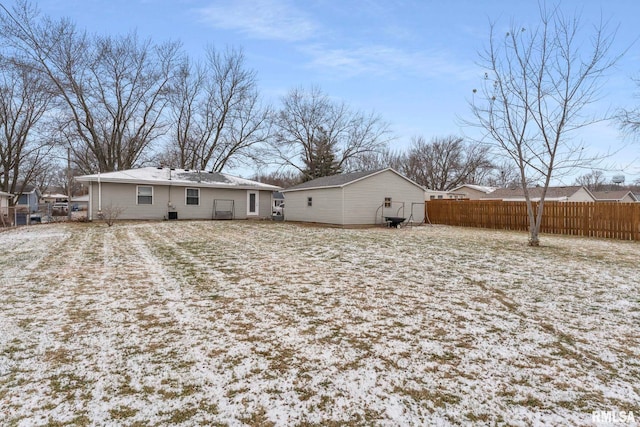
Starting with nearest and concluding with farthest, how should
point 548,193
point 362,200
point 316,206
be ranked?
point 362,200
point 316,206
point 548,193

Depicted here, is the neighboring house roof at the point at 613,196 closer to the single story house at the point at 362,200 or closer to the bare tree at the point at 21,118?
the single story house at the point at 362,200

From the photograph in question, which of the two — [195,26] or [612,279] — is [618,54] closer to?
[612,279]

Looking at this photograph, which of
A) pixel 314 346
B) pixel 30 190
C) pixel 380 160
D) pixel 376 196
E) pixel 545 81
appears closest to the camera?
pixel 314 346

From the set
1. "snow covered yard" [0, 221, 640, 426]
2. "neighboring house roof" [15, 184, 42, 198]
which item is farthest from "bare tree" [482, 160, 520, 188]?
"neighboring house roof" [15, 184, 42, 198]

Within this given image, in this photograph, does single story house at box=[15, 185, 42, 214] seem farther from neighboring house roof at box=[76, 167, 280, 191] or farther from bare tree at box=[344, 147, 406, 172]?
bare tree at box=[344, 147, 406, 172]

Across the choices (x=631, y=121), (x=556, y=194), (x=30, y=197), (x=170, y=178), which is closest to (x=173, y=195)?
(x=170, y=178)

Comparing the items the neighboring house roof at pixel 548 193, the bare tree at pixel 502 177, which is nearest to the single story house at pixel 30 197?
the neighboring house roof at pixel 548 193

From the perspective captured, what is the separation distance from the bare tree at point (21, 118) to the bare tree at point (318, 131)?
17284mm

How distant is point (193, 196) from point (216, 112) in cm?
1200

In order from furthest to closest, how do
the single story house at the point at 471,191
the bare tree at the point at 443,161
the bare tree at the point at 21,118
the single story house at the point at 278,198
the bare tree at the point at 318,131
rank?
the bare tree at the point at 443,161 → the single story house at the point at 278,198 → the single story house at the point at 471,191 → the bare tree at the point at 318,131 → the bare tree at the point at 21,118

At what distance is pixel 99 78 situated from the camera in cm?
2241

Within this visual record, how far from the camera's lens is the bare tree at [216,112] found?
26.3 m

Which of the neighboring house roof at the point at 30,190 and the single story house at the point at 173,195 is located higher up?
the neighboring house roof at the point at 30,190

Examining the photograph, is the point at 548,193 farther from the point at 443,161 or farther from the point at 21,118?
the point at 21,118
